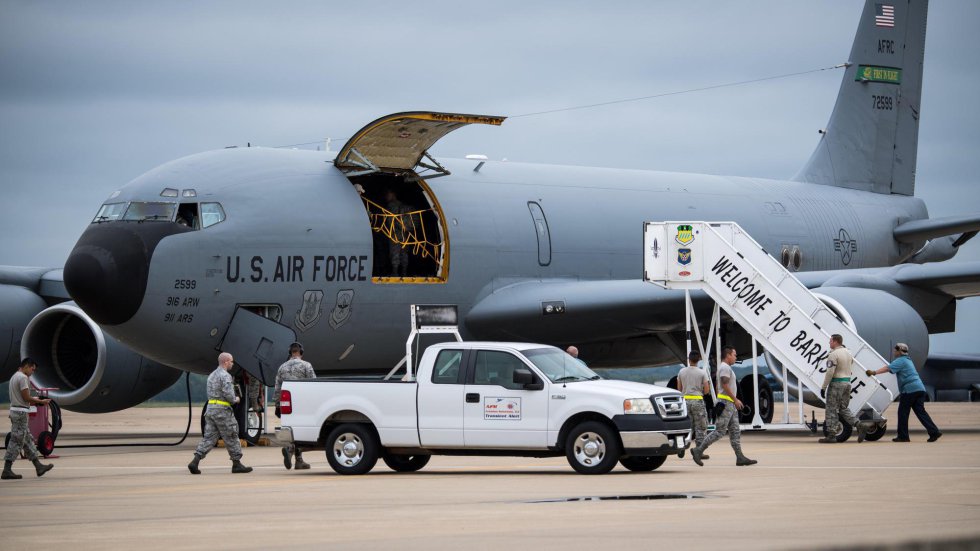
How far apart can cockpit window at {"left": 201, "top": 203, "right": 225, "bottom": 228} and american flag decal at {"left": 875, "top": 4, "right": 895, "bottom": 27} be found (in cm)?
1863

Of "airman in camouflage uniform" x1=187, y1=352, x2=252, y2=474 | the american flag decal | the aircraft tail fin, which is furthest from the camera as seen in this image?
the aircraft tail fin

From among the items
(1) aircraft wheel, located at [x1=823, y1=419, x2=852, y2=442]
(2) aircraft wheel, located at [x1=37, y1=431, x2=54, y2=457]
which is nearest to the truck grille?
(1) aircraft wheel, located at [x1=823, y1=419, x2=852, y2=442]

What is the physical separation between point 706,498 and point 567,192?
47.6 feet

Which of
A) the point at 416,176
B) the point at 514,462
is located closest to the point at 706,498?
the point at 514,462

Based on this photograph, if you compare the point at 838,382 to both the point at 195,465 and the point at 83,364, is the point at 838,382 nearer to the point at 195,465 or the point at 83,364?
the point at 195,465

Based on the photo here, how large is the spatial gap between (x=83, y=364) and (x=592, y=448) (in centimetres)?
1352

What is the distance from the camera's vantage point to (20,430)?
17.0 metres

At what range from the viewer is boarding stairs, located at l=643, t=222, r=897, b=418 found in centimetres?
2212

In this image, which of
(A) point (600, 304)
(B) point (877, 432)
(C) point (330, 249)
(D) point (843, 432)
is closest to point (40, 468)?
(C) point (330, 249)

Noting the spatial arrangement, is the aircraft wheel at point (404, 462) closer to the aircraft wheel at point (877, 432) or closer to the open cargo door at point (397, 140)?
the open cargo door at point (397, 140)

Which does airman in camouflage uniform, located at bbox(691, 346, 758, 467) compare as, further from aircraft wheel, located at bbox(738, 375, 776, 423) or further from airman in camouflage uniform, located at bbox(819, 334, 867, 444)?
aircraft wheel, located at bbox(738, 375, 776, 423)

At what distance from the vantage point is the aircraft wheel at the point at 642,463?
16.1 metres

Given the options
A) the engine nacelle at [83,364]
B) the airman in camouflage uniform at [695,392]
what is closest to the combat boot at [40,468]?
the engine nacelle at [83,364]

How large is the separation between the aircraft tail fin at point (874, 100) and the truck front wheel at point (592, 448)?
63.9 feet
